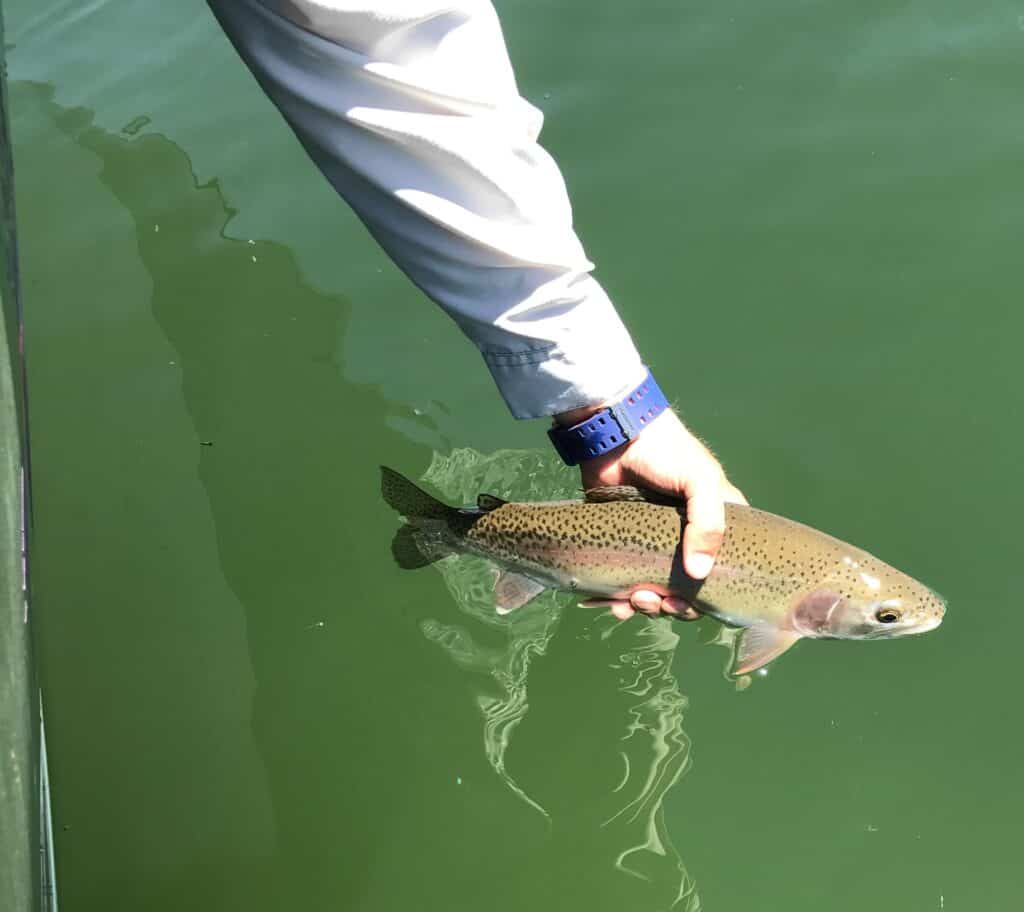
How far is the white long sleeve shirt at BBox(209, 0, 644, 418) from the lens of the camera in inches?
81.7

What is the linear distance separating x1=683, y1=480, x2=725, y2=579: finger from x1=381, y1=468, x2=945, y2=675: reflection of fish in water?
0.09 m

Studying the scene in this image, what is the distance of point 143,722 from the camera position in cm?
391

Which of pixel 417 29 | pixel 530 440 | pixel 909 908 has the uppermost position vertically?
pixel 417 29

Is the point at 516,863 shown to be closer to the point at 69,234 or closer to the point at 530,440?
the point at 530,440

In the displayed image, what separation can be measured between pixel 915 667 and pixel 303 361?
2.66 m

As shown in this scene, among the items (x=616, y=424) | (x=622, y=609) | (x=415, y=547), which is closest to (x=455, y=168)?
(x=616, y=424)

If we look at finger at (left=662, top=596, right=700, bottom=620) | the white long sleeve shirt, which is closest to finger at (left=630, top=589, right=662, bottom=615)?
finger at (left=662, top=596, right=700, bottom=620)

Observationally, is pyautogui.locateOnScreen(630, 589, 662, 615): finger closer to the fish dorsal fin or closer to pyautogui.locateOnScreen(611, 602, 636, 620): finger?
pyautogui.locateOnScreen(611, 602, 636, 620): finger

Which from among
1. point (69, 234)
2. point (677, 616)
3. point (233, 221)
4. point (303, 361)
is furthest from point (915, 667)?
point (69, 234)

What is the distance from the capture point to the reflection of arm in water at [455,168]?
81.7 inches

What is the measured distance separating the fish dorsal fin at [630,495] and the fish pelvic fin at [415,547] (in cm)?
63

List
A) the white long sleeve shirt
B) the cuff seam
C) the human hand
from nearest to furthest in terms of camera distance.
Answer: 1. the white long sleeve shirt
2. the cuff seam
3. the human hand

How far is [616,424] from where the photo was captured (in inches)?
108

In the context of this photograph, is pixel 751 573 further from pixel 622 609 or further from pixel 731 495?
pixel 622 609
